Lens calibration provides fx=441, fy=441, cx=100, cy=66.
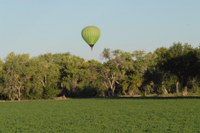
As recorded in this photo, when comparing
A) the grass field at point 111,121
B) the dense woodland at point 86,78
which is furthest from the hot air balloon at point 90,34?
the dense woodland at point 86,78

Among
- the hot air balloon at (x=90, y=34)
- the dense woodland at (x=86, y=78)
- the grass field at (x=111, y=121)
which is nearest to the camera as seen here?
the grass field at (x=111, y=121)

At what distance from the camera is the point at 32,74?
303 feet

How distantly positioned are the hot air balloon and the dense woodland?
3882 cm

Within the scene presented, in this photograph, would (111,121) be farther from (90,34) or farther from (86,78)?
(86,78)

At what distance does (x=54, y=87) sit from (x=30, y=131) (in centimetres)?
7292

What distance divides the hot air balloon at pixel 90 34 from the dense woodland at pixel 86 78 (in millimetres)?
38822

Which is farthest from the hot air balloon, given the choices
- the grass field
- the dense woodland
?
the dense woodland

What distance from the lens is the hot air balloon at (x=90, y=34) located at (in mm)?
45312

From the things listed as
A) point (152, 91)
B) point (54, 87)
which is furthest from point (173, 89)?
point (54, 87)

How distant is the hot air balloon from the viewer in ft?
149

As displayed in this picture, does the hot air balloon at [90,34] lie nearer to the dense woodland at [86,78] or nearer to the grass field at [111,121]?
the grass field at [111,121]

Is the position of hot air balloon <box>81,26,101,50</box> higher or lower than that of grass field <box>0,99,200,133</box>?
higher

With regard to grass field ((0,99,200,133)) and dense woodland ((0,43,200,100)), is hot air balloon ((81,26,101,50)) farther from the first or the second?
dense woodland ((0,43,200,100))

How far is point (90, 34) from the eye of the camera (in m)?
45.3
